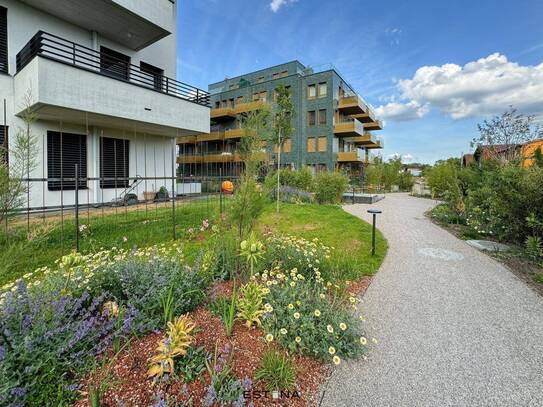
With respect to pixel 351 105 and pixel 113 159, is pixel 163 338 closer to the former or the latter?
pixel 113 159

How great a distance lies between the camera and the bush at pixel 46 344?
5.31 feet

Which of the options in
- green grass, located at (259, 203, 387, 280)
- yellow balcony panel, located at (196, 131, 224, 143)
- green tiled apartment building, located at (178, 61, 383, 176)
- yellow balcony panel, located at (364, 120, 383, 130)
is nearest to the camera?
green grass, located at (259, 203, 387, 280)

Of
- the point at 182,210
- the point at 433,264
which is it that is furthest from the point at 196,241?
the point at 433,264

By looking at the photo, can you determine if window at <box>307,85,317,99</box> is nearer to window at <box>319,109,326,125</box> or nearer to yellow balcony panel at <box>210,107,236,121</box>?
window at <box>319,109,326,125</box>

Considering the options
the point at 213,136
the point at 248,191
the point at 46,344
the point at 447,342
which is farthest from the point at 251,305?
the point at 213,136

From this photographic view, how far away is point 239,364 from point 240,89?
35226 millimetres

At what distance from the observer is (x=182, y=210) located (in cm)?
907

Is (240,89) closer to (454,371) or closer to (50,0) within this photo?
(50,0)

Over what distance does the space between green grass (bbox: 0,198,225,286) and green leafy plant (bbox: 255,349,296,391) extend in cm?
187

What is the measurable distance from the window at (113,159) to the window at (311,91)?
22.6m

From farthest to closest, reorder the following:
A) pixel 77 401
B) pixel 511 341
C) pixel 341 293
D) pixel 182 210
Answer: pixel 182 210 < pixel 341 293 < pixel 511 341 < pixel 77 401

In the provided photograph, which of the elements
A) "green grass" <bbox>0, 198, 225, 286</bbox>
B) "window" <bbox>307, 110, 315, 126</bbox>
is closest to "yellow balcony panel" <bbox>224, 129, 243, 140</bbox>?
"window" <bbox>307, 110, 315, 126</bbox>

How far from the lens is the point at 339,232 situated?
23.8ft

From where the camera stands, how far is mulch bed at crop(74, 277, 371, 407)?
68.3 inches
